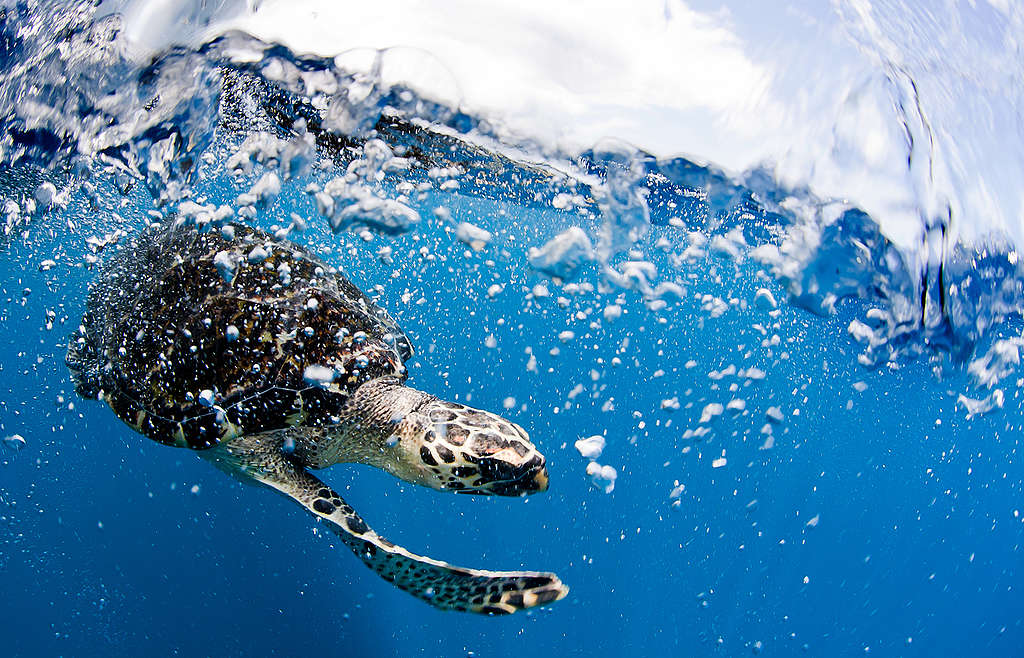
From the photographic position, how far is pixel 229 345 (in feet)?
10.3

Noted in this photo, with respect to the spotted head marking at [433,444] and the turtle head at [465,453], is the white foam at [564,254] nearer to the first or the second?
the spotted head marking at [433,444]

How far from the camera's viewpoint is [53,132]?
177 inches

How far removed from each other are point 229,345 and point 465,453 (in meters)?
1.63

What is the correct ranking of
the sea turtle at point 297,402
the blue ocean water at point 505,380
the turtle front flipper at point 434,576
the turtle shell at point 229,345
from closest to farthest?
the turtle front flipper at point 434,576 < the sea turtle at point 297,402 < the turtle shell at point 229,345 < the blue ocean water at point 505,380

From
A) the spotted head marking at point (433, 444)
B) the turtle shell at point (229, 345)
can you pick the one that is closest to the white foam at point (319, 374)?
the turtle shell at point (229, 345)

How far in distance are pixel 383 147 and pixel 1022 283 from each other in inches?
307

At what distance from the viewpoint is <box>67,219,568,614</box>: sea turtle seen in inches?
104

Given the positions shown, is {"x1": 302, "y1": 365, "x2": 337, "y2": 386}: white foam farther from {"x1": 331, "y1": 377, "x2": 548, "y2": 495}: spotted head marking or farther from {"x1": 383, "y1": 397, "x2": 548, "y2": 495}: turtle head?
{"x1": 383, "y1": 397, "x2": 548, "y2": 495}: turtle head

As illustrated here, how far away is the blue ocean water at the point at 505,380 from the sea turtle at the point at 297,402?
190 cm

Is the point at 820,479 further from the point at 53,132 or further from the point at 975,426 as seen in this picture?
the point at 53,132

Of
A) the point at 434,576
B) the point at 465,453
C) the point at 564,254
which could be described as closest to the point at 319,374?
the point at 465,453

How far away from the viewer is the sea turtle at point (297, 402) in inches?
104

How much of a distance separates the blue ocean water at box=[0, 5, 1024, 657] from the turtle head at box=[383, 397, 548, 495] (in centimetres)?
308

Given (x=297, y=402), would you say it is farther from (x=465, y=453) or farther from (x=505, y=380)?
(x=505, y=380)
